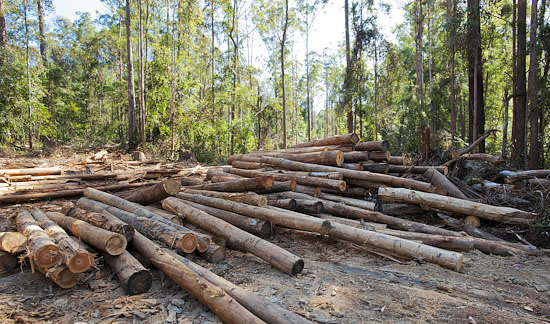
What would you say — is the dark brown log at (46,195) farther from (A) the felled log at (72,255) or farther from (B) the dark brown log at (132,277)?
(B) the dark brown log at (132,277)

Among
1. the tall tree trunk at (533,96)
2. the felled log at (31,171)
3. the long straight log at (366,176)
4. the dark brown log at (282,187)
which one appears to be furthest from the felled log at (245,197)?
the tall tree trunk at (533,96)

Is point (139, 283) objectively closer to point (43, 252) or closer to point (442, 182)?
point (43, 252)

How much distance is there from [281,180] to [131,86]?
14.5m

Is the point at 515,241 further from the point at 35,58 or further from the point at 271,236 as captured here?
the point at 35,58

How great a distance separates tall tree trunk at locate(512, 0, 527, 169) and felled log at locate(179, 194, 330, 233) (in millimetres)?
9432

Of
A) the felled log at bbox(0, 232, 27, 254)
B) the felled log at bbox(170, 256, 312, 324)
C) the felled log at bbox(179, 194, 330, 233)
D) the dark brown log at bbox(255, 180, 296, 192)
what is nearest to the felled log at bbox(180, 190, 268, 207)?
→ the dark brown log at bbox(255, 180, 296, 192)

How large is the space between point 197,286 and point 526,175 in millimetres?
6862

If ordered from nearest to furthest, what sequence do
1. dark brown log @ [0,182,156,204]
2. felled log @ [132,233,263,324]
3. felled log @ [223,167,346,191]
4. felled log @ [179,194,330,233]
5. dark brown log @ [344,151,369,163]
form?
felled log @ [132,233,263,324], felled log @ [179,194,330,233], felled log @ [223,167,346,191], dark brown log @ [0,182,156,204], dark brown log @ [344,151,369,163]

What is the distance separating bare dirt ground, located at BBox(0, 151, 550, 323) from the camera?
2850 mm

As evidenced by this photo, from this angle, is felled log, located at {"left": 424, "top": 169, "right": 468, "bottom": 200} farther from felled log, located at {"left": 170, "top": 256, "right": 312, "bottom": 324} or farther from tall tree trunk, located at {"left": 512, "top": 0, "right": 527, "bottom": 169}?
tall tree trunk, located at {"left": 512, "top": 0, "right": 527, "bottom": 169}

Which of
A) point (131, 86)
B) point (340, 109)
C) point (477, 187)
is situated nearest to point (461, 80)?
point (340, 109)

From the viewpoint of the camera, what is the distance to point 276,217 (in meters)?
5.04

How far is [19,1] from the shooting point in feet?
59.1

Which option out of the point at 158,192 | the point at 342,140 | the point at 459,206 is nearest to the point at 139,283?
the point at 158,192
